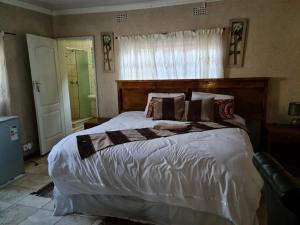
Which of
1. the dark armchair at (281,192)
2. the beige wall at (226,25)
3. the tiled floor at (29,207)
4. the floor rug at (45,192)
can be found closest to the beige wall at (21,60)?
the beige wall at (226,25)

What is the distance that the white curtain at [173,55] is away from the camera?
366 centimetres

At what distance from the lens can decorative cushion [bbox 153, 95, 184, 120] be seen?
3.37 metres

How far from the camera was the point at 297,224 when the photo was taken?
90 cm

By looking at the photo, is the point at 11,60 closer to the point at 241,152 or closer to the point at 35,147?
the point at 35,147

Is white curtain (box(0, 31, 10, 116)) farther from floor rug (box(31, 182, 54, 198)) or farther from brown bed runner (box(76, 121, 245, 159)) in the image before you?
brown bed runner (box(76, 121, 245, 159))

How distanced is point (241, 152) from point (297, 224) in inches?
44.6

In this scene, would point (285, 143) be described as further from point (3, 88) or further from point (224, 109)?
point (3, 88)

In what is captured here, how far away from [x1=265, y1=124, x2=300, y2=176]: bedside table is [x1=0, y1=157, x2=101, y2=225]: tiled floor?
7.91ft

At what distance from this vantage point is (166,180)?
1974mm

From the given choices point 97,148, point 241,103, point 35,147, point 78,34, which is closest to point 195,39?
point 241,103

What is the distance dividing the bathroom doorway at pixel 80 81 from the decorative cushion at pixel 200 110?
348cm

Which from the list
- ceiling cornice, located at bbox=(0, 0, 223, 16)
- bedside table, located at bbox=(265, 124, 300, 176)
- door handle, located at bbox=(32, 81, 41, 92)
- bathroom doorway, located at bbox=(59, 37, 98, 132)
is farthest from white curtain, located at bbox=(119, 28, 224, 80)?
bathroom doorway, located at bbox=(59, 37, 98, 132)

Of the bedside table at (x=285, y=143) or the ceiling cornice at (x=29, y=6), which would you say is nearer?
the bedside table at (x=285, y=143)

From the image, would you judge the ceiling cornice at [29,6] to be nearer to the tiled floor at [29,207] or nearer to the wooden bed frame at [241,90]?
the wooden bed frame at [241,90]
